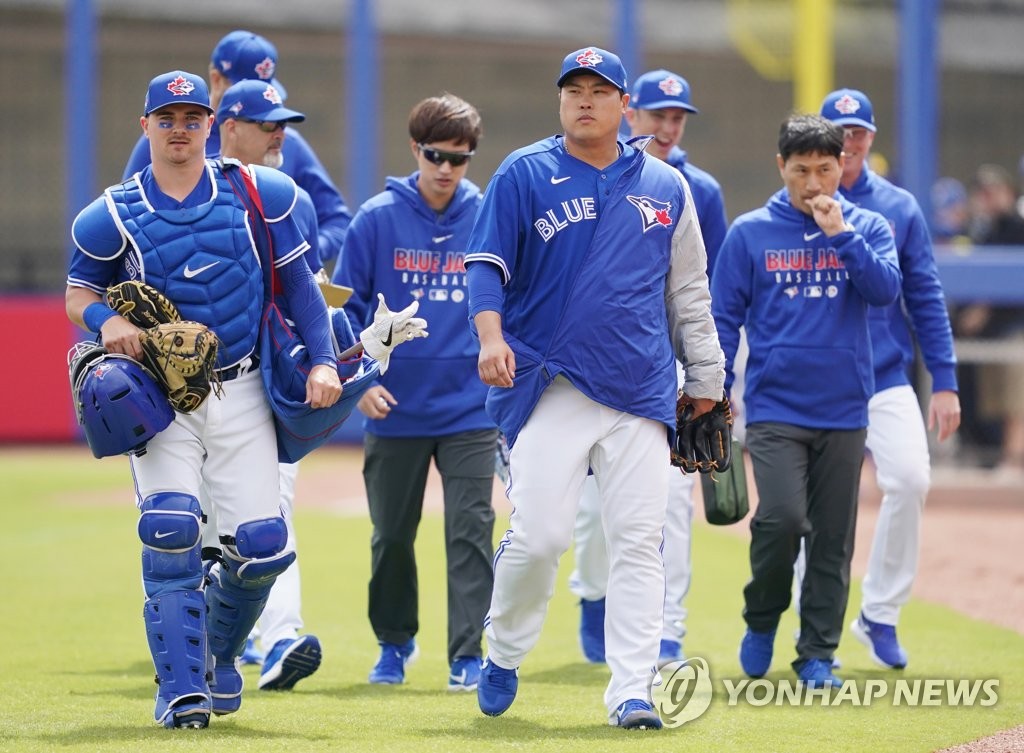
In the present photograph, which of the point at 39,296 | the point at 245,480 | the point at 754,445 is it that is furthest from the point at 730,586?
the point at 39,296

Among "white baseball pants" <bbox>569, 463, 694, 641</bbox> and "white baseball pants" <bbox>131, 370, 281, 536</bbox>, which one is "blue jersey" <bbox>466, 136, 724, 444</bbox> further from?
"white baseball pants" <bbox>569, 463, 694, 641</bbox>

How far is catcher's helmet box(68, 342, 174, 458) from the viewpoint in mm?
4996

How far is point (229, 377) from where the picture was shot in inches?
212

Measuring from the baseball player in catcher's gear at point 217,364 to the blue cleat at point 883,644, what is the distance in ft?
8.76

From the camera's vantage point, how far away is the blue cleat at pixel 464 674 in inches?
250

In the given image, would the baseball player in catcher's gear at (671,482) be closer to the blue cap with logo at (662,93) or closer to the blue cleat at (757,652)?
the blue cap with logo at (662,93)

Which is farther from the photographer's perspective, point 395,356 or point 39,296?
point 39,296

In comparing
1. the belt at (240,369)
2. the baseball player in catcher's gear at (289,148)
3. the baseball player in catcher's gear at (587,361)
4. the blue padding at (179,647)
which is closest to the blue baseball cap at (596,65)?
the baseball player in catcher's gear at (587,361)

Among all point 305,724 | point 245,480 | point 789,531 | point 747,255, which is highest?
point 747,255

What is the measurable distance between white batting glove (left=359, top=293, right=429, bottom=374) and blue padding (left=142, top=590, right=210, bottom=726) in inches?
41.2

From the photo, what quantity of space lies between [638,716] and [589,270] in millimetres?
1391

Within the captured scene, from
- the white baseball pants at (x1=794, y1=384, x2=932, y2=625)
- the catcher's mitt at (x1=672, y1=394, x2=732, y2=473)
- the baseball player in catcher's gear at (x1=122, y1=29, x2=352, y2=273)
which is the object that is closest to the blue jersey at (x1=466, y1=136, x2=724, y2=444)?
the catcher's mitt at (x1=672, y1=394, x2=732, y2=473)

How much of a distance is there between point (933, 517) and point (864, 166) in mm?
5837

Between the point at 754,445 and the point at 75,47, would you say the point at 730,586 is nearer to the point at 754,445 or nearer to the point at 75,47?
the point at 754,445
